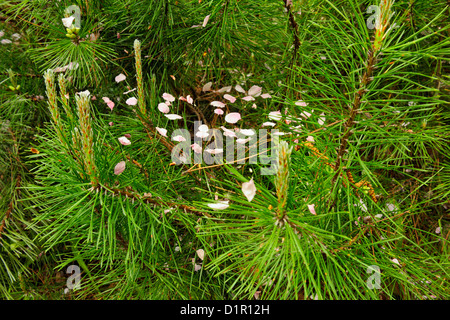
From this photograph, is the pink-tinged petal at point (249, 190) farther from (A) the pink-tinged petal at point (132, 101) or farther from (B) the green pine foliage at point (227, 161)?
(A) the pink-tinged petal at point (132, 101)

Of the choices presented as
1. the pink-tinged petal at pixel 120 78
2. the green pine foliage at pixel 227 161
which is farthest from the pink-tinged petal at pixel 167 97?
the pink-tinged petal at pixel 120 78

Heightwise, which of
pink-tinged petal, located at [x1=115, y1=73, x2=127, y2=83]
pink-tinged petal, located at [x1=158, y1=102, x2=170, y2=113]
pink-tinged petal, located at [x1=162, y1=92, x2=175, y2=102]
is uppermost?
pink-tinged petal, located at [x1=115, y1=73, x2=127, y2=83]

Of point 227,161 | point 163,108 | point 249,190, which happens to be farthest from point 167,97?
point 249,190

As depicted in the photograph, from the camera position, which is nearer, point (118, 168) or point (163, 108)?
point (118, 168)

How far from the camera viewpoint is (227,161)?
0.60 meters

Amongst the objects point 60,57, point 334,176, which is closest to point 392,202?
point 334,176

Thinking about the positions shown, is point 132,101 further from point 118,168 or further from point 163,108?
point 118,168

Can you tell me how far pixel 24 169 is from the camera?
0.73 metres

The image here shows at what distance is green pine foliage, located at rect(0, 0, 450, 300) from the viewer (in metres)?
0.33

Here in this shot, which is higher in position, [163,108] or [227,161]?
[163,108]

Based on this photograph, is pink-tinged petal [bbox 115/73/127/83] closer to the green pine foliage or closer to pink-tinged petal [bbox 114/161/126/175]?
the green pine foliage

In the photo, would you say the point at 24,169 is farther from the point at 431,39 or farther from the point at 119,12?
the point at 431,39

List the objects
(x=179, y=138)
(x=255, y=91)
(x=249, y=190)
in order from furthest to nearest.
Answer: (x=255, y=91), (x=179, y=138), (x=249, y=190)

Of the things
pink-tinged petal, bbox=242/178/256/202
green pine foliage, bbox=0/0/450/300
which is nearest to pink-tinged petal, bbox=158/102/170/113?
green pine foliage, bbox=0/0/450/300
